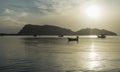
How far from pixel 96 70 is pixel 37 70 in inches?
312

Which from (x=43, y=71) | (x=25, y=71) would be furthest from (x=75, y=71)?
(x=25, y=71)

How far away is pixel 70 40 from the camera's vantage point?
494 ft

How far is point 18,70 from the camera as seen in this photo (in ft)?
105

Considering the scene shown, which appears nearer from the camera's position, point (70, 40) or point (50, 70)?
point (50, 70)

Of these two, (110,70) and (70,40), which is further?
(70,40)

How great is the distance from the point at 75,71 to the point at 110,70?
4.95 meters

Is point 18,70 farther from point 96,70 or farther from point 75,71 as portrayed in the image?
point 96,70

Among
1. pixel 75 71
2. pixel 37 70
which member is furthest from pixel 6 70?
pixel 75 71

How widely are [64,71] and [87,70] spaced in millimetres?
3306

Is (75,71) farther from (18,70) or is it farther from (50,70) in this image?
(18,70)

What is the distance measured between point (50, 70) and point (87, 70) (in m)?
4.99

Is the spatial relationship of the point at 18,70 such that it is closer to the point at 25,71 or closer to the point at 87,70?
the point at 25,71

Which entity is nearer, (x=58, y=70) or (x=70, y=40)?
(x=58, y=70)

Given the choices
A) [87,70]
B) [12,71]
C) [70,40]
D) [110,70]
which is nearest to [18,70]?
[12,71]
